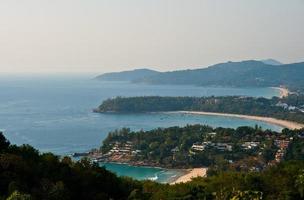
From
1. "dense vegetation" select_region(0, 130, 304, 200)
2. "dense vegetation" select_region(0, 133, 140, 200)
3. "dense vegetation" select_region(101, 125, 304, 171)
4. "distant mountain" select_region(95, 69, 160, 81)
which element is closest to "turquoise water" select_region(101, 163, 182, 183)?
"dense vegetation" select_region(101, 125, 304, 171)

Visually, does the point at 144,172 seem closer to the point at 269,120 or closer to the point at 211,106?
the point at 269,120

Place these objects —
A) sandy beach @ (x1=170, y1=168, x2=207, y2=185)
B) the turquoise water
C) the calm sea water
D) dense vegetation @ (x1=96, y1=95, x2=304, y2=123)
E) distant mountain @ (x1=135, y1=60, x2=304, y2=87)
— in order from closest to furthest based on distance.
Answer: sandy beach @ (x1=170, y1=168, x2=207, y2=185)
the turquoise water
the calm sea water
dense vegetation @ (x1=96, y1=95, x2=304, y2=123)
distant mountain @ (x1=135, y1=60, x2=304, y2=87)

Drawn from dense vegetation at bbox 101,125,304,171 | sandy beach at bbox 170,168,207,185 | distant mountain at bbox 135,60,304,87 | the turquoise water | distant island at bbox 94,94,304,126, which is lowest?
the turquoise water

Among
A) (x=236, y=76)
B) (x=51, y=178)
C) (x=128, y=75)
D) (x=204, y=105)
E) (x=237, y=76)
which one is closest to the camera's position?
(x=51, y=178)

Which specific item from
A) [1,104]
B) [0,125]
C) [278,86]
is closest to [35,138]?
[0,125]

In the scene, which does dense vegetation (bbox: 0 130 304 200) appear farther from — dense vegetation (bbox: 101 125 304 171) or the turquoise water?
dense vegetation (bbox: 101 125 304 171)

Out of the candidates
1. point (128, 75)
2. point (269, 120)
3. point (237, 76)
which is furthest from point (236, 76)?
point (269, 120)

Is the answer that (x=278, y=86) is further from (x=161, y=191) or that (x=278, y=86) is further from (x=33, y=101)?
(x=161, y=191)
